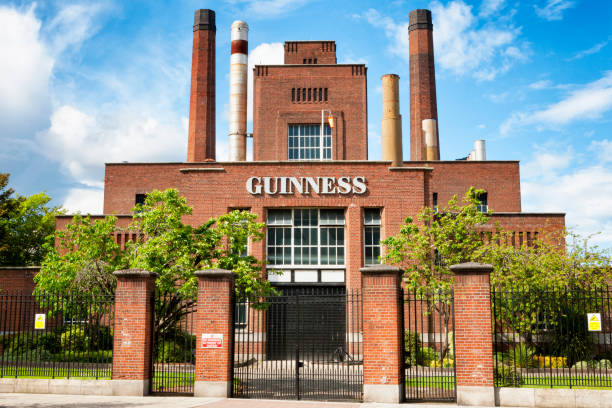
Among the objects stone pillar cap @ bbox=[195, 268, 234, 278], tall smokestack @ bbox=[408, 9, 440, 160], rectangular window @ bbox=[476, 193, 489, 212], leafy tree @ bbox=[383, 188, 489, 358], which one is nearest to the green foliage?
leafy tree @ bbox=[383, 188, 489, 358]

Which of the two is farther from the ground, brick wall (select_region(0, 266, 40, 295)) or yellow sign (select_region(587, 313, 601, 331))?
brick wall (select_region(0, 266, 40, 295))

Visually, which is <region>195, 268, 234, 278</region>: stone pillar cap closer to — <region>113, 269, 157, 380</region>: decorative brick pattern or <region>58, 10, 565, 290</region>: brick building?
<region>113, 269, 157, 380</region>: decorative brick pattern

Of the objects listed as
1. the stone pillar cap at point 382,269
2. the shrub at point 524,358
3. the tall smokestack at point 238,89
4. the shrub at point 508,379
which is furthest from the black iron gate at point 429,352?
the tall smokestack at point 238,89

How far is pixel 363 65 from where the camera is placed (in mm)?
36844

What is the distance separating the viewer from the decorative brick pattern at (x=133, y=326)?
15.1 metres

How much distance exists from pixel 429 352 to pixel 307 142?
57.5ft

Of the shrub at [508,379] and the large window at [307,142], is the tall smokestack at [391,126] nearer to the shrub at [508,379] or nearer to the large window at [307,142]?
the large window at [307,142]

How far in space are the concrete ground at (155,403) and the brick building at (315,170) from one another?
467 inches

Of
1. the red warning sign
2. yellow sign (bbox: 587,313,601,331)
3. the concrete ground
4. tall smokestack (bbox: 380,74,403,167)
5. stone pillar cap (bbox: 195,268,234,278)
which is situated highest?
tall smokestack (bbox: 380,74,403,167)

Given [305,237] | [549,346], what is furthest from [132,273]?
[549,346]

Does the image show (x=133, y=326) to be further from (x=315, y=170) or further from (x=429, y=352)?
(x=315, y=170)

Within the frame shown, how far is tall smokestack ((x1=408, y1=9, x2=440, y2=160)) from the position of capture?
4416 cm

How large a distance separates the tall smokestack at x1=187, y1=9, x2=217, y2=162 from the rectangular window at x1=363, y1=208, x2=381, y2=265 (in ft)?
64.7

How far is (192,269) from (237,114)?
22.3 metres
